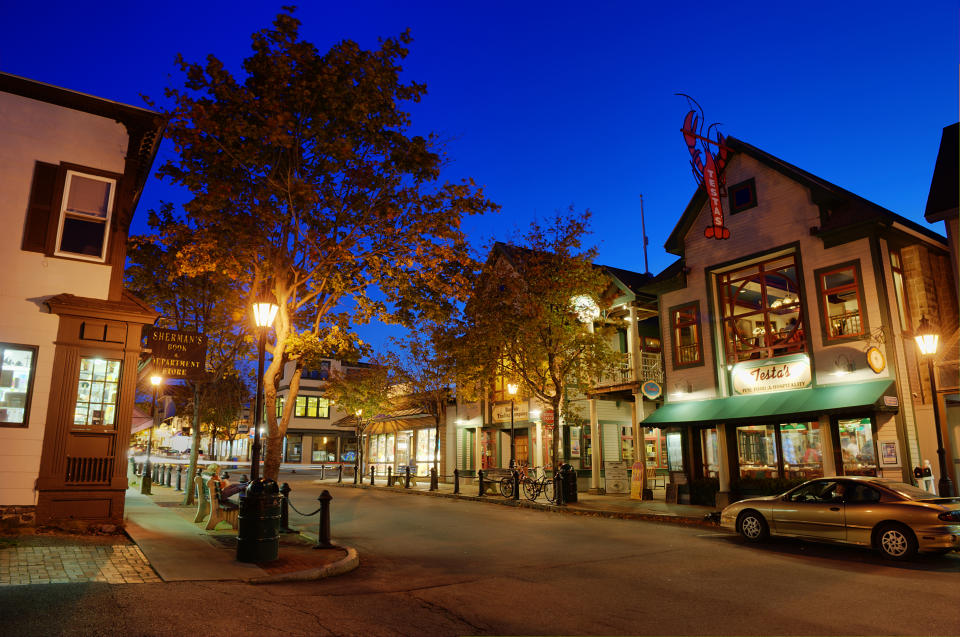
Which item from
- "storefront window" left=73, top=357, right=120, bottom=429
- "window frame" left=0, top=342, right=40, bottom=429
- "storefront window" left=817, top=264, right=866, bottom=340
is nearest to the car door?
"storefront window" left=817, top=264, right=866, bottom=340

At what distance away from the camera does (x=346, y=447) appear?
66.2m

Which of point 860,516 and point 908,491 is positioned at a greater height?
point 908,491

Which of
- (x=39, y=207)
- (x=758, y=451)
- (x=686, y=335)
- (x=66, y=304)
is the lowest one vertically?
(x=758, y=451)

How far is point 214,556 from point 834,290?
18.0 m

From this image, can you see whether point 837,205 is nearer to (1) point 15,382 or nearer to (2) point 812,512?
(2) point 812,512

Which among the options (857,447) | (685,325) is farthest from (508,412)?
(857,447)

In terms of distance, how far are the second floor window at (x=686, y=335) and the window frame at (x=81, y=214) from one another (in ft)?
60.2

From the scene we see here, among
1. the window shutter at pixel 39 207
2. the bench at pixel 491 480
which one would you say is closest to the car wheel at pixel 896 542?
the bench at pixel 491 480

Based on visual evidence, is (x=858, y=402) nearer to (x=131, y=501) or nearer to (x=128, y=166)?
(x=128, y=166)

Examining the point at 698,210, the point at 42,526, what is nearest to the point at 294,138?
the point at 42,526

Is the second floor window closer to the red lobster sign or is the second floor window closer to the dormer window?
the red lobster sign

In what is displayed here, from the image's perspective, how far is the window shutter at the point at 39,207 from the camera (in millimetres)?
12352

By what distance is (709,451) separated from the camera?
22.0 meters

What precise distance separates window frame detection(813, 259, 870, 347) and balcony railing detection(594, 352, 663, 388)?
738 cm
